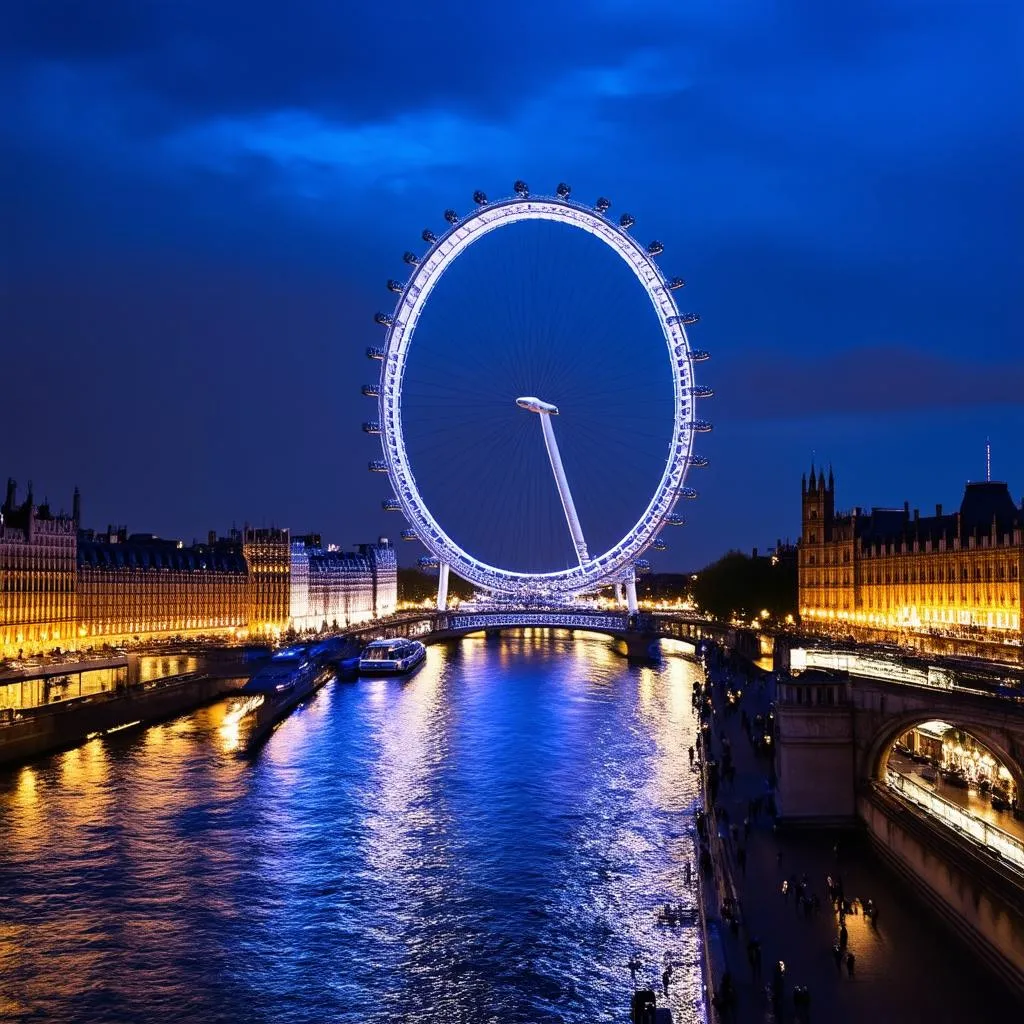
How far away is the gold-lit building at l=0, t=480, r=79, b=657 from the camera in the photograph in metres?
71.6

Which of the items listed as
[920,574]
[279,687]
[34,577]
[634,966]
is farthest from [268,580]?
[634,966]

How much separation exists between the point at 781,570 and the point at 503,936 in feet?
266

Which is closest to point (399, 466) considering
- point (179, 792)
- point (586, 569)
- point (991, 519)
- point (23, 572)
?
point (586, 569)

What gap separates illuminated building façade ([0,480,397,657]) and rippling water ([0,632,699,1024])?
2705cm

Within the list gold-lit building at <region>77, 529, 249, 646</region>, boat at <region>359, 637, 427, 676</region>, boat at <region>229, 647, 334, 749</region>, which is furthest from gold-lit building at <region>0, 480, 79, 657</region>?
boat at <region>359, 637, 427, 676</region>

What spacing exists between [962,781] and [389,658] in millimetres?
54373

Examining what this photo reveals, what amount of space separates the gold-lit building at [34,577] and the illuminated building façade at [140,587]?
0.22 ft

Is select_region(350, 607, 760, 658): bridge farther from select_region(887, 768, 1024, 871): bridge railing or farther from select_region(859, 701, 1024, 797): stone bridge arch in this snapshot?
select_region(887, 768, 1024, 871): bridge railing

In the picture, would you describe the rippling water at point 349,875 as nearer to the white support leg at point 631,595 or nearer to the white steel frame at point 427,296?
the white steel frame at point 427,296

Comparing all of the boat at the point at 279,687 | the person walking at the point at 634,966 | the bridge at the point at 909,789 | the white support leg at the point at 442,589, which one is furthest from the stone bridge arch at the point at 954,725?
the white support leg at the point at 442,589

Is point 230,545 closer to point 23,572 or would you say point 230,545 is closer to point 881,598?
point 23,572

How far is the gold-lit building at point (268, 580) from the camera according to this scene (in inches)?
4107

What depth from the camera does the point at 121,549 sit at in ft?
299

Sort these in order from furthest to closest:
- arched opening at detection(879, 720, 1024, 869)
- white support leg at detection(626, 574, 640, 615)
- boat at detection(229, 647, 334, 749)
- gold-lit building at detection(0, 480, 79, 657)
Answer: white support leg at detection(626, 574, 640, 615) < gold-lit building at detection(0, 480, 79, 657) < boat at detection(229, 647, 334, 749) < arched opening at detection(879, 720, 1024, 869)
